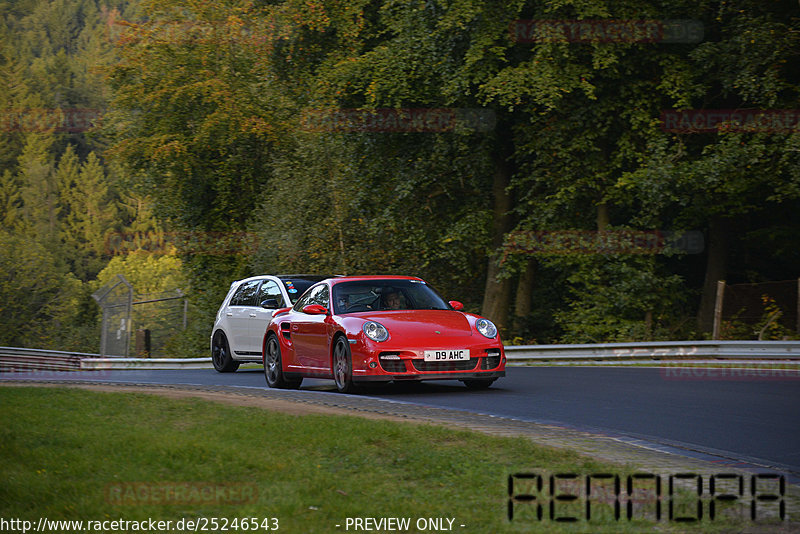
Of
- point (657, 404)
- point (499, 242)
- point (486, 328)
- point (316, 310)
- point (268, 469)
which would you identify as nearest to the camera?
point (268, 469)

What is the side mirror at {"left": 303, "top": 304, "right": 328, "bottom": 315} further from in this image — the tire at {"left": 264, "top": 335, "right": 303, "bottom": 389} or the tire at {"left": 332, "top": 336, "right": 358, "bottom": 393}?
the tire at {"left": 264, "top": 335, "right": 303, "bottom": 389}

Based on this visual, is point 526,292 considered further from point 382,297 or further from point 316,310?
point 316,310

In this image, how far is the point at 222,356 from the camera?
839 inches

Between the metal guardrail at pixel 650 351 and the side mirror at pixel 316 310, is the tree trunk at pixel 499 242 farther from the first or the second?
the side mirror at pixel 316 310

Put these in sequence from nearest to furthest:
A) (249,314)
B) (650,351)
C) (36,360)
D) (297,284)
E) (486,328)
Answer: (486,328)
(297,284)
(249,314)
(650,351)
(36,360)

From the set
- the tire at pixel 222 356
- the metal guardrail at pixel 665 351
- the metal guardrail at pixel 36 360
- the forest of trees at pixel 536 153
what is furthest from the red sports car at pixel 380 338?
the metal guardrail at pixel 36 360

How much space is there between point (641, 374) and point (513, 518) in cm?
1175

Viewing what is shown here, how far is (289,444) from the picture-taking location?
8.23 metres

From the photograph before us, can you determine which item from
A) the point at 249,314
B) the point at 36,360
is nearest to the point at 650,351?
the point at 249,314

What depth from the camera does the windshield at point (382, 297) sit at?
1440cm

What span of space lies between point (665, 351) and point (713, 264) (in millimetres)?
6982

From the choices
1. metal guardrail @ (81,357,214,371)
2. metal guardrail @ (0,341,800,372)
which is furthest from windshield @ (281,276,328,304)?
metal guardrail @ (81,357,214,371)

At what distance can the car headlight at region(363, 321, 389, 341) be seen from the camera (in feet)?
43.3

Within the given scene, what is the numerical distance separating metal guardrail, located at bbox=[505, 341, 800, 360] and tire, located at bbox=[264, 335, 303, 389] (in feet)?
24.4
